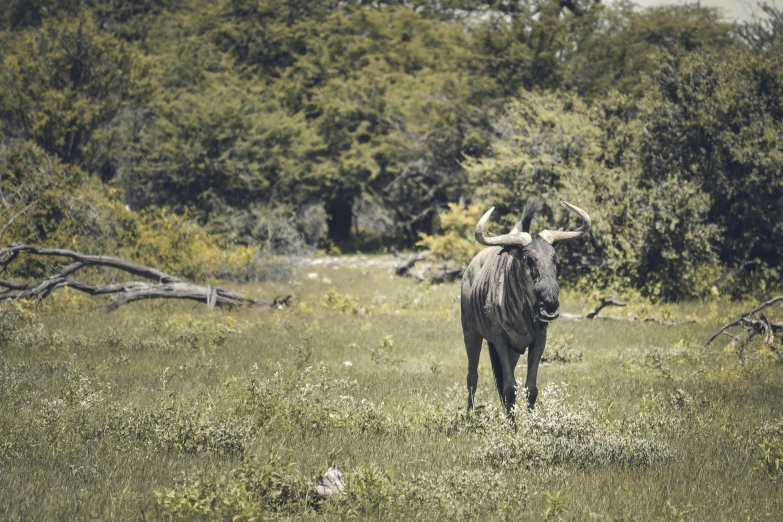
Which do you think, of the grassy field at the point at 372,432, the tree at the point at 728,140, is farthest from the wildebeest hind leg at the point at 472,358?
the tree at the point at 728,140

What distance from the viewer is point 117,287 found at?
1634 centimetres

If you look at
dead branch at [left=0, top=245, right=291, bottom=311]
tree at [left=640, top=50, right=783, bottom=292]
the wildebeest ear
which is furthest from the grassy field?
tree at [left=640, top=50, right=783, bottom=292]

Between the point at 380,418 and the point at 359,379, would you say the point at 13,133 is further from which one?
the point at 380,418

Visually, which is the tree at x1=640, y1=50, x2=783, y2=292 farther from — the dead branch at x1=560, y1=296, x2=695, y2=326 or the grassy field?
the grassy field

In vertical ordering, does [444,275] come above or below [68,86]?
below

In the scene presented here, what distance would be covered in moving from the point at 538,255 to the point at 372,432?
2.53m

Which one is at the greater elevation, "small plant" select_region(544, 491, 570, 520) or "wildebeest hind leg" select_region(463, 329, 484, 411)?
"small plant" select_region(544, 491, 570, 520)

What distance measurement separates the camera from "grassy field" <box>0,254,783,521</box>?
5.96 m

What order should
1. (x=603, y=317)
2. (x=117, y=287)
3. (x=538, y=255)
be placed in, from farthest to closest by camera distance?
(x=603, y=317) → (x=117, y=287) → (x=538, y=255)

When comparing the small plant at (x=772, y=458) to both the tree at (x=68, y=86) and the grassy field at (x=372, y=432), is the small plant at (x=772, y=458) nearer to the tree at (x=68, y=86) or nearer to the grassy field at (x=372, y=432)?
the grassy field at (x=372, y=432)

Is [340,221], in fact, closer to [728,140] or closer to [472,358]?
[728,140]

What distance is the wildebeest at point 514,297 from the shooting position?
25.0ft

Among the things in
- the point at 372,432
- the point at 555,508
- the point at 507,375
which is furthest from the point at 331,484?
the point at 507,375

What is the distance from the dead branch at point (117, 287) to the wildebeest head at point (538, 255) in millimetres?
10537
